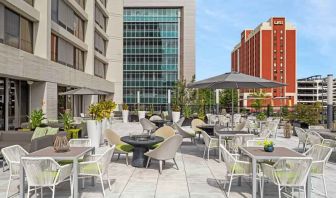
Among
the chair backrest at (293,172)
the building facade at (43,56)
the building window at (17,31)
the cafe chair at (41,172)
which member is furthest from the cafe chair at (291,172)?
the building window at (17,31)

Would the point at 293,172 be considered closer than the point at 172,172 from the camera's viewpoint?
Yes

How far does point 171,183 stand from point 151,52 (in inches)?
1998

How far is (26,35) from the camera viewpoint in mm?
17297

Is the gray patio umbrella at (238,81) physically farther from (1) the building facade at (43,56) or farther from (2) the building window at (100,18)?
(2) the building window at (100,18)

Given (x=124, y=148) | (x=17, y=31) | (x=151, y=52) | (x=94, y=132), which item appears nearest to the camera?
(x=124, y=148)

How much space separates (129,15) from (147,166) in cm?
5144

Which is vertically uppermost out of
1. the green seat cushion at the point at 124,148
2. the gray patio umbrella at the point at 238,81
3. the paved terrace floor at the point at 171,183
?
the gray patio umbrella at the point at 238,81

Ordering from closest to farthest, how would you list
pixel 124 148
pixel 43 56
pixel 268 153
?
1. pixel 268 153
2. pixel 124 148
3. pixel 43 56

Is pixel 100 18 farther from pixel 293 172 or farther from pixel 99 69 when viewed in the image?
pixel 293 172

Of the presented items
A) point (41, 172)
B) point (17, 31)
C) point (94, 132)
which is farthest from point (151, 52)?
point (41, 172)

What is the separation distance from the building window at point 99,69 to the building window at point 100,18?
4020 mm

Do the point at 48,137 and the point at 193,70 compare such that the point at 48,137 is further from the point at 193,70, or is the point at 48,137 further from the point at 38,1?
the point at 193,70

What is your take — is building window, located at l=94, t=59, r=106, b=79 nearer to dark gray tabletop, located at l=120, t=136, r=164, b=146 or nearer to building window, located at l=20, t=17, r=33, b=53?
building window, located at l=20, t=17, r=33, b=53

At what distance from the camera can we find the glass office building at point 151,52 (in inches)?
2200
